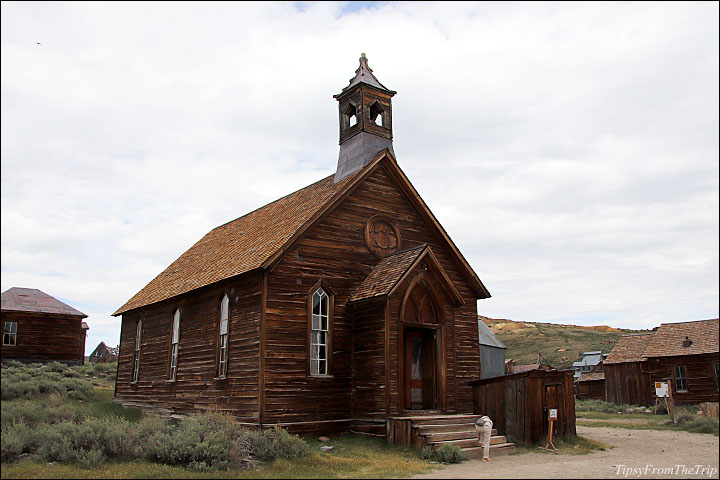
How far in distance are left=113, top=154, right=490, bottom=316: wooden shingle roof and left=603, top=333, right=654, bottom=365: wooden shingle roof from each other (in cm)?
2267

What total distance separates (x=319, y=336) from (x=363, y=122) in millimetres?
7893

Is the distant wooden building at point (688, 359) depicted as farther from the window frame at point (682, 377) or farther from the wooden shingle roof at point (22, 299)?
the wooden shingle roof at point (22, 299)

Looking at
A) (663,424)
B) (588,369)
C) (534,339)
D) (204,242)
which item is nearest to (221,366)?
(204,242)

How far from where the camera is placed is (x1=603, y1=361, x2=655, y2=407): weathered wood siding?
124 ft

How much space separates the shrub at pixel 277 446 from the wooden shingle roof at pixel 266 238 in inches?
188

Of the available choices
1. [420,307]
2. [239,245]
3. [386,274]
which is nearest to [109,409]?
[239,245]

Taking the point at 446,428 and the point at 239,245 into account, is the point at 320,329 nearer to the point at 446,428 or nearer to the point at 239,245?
the point at 446,428

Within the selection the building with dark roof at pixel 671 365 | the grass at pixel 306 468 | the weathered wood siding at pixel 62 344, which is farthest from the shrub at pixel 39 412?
the building with dark roof at pixel 671 365

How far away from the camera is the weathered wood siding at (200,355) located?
56.0 ft

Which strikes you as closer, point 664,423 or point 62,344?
point 664,423

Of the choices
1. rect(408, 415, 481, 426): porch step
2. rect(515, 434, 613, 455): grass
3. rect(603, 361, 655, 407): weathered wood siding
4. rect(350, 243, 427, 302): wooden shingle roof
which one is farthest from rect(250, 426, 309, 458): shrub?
rect(603, 361, 655, 407): weathered wood siding

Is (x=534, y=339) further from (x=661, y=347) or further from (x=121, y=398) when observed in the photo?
(x=121, y=398)

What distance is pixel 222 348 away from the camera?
18.8 meters

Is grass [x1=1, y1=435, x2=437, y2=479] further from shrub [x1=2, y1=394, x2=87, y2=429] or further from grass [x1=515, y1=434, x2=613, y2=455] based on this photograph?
grass [x1=515, y1=434, x2=613, y2=455]
